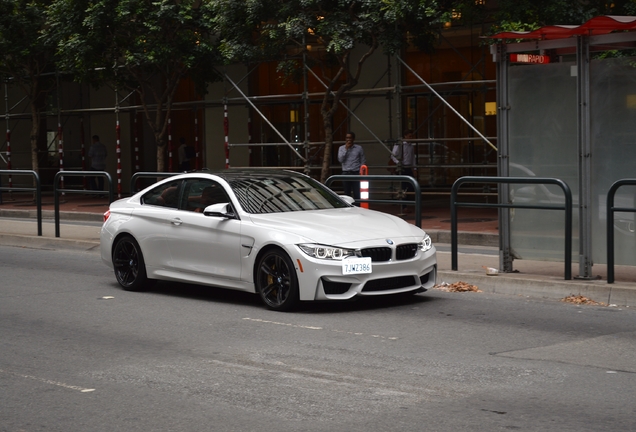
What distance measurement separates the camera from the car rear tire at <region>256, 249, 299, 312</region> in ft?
32.1

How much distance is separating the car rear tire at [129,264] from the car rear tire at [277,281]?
2035mm

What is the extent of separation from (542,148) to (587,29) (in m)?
1.62

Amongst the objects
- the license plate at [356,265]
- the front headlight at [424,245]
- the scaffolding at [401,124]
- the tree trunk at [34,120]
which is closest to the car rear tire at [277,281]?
the license plate at [356,265]

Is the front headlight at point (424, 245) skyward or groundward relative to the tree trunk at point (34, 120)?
groundward

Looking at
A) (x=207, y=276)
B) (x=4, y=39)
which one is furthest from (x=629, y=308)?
(x=4, y=39)

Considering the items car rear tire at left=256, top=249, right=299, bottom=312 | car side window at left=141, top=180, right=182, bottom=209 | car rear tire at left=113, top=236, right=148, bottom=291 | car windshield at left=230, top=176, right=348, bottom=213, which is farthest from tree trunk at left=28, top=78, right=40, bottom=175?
car rear tire at left=256, top=249, right=299, bottom=312

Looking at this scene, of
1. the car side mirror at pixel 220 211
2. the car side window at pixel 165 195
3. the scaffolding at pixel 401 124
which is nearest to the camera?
the car side mirror at pixel 220 211

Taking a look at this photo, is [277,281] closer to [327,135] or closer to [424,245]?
[424,245]

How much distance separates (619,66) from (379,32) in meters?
9.32

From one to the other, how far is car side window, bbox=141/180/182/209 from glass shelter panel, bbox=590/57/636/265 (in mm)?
4869

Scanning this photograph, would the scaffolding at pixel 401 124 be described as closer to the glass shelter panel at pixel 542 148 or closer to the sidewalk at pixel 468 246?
the sidewalk at pixel 468 246

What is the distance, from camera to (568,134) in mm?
11516

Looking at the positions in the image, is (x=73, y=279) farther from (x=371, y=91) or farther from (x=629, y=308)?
(x=371, y=91)

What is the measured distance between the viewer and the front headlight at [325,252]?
9.62 m
